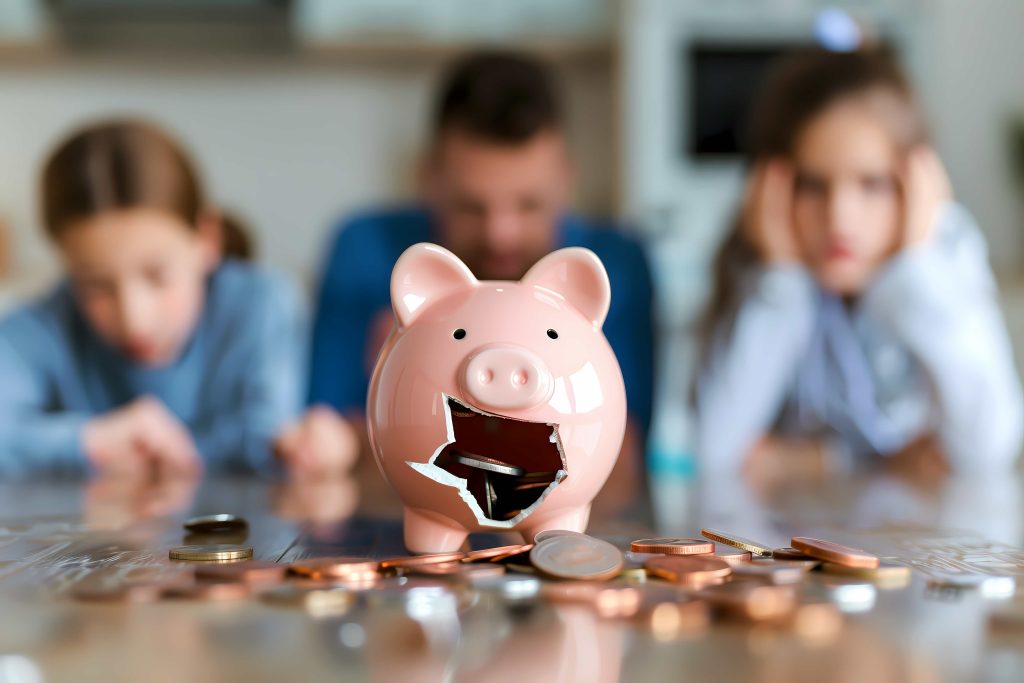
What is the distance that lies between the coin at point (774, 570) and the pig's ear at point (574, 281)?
0.55ft

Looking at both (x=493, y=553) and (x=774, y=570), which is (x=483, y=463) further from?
(x=774, y=570)

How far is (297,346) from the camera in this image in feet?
5.13

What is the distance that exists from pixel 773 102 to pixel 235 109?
2209 millimetres

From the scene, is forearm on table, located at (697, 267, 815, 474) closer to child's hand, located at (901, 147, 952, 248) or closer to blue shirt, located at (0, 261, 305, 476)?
child's hand, located at (901, 147, 952, 248)

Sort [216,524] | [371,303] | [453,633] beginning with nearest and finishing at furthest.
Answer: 1. [453,633]
2. [216,524]
3. [371,303]

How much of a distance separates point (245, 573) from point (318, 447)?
623 mm

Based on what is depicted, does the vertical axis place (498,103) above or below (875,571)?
above

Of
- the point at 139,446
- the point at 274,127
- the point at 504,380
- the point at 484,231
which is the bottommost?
the point at 139,446

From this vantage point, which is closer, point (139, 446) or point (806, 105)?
point (139, 446)

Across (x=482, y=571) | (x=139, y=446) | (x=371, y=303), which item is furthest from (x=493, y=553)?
(x=371, y=303)

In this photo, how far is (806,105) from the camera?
1.36 meters

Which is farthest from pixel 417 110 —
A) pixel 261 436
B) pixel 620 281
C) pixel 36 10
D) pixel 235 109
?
pixel 261 436

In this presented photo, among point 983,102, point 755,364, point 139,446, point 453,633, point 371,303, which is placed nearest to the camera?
→ point 453,633

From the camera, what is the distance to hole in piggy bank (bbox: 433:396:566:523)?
0.51 metres
